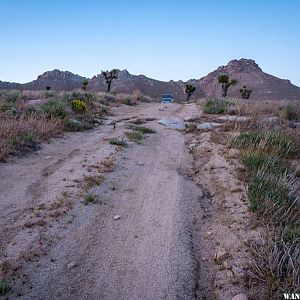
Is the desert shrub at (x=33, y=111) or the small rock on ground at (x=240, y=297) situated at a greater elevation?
the desert shrub at (x=33, y=111)

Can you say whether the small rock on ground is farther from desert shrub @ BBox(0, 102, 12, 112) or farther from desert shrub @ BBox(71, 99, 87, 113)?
desert shrub @ BBox(71, 99, 87, 113)

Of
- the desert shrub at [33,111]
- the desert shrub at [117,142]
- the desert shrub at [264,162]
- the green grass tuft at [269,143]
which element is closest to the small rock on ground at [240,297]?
the desert shrub at [264,162]

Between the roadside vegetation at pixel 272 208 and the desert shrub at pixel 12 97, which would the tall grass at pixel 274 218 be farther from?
the desert shrub at pixel 12 97

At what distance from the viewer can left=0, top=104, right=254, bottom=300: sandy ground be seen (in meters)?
3.96

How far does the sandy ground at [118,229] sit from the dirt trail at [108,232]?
12 mm

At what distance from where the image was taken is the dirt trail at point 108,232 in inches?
155

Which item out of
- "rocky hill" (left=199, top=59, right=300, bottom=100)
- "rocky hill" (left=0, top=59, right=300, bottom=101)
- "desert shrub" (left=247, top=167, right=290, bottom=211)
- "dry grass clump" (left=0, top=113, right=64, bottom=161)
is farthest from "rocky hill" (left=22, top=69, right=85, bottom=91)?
"desert shrub" (left=247, top=167, right=290, bottom=211)

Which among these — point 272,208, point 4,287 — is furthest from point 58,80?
point 4,287

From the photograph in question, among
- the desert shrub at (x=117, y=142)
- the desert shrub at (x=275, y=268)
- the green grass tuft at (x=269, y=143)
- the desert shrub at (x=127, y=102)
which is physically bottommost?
the desert shrub at (x=275, y=268)

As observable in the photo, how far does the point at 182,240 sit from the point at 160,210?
3.14 feet

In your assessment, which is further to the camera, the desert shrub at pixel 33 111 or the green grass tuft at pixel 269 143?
the desert shrub at pixel 33 111

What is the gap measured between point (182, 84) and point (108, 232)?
86059 mm

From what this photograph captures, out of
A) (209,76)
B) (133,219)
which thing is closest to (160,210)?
(133,219)

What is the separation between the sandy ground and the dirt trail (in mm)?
12
